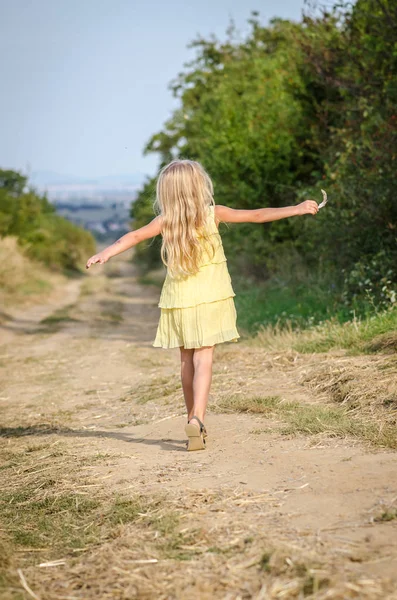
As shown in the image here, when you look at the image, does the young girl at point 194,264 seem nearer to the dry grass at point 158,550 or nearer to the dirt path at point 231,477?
the dirt path at point 231,477

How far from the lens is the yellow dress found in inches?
229

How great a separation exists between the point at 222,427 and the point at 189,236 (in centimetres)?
152

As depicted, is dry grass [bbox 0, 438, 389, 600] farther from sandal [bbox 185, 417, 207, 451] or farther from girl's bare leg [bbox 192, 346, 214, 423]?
girl's bare leg [bbox 192, 346, 214, 423]

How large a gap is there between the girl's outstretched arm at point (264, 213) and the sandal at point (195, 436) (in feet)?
4.69

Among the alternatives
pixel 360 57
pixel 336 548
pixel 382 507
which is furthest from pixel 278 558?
pixel 360 57

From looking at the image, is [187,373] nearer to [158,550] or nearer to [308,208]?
[308,208]

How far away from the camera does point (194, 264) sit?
19.1 feet

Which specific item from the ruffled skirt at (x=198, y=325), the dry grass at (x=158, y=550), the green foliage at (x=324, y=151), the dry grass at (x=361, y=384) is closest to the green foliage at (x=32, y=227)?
the green foliage at (x=324, y=151)

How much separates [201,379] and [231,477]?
1.05m

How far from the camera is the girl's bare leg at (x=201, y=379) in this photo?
568cm

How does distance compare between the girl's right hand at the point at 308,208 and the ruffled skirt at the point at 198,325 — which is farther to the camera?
the ruffled skirt at the point at 198,325

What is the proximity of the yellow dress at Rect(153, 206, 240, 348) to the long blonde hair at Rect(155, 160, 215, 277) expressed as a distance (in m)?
0.07

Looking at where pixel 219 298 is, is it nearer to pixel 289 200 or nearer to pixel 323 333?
pixel 323 333

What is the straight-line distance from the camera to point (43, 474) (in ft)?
18.1
